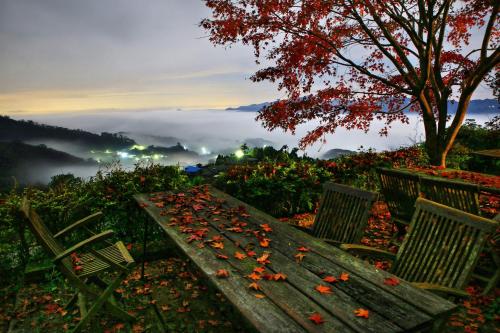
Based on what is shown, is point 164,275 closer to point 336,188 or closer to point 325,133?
point 336,188

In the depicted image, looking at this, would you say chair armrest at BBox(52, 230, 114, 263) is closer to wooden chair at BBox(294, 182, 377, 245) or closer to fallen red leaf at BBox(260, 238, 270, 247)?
fallen red leaf at BBox(260, 238, 270, 247)

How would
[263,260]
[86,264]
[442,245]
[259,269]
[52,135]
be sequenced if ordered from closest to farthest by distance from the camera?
[259,269] < [263,260] < [442,245] < [86,264] < [52,135]

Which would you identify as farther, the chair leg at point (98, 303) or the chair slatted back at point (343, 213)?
the chair slatted back at point (343, 213)

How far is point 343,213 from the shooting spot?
3.75m

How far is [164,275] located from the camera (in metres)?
4.77

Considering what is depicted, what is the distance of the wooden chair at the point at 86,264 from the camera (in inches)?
115

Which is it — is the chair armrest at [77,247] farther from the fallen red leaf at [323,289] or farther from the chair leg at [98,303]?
the fallen red leaf at [323,289]

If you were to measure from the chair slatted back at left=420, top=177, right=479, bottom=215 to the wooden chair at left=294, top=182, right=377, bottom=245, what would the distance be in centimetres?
146

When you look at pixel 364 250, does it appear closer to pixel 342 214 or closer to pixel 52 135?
pixel 342 214

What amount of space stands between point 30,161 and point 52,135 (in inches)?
1570

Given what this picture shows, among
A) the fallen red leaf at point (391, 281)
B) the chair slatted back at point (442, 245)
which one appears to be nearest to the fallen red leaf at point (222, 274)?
the fallen red leaf at point (391, 281)

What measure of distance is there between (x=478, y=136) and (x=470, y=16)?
273 inches

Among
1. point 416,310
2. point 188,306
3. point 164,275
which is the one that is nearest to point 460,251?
point 416,310

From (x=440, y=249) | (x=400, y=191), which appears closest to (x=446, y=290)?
(x=440, y=249)
